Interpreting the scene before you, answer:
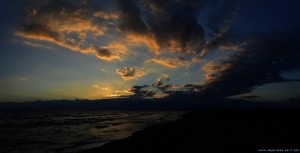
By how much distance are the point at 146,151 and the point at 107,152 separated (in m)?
2.81

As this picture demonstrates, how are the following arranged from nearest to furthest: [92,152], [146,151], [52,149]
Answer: [146,151], [92,152], [52,149]

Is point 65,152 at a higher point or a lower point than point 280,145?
lower

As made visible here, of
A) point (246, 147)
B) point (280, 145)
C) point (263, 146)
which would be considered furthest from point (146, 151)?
point (280, 145)

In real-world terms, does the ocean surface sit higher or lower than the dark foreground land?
lower

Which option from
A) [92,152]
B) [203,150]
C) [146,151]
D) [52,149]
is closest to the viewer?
[203,150]

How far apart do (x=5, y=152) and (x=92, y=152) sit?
6.92 m

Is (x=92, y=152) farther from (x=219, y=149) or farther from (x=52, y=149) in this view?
(x=219, y=149)

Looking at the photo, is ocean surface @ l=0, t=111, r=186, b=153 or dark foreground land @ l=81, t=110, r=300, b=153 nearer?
dark foreground land @ l=81, t=110, r=300, b=153

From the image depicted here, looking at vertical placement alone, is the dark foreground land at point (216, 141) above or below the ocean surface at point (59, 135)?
above

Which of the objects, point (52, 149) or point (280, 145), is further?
point (52, 149)

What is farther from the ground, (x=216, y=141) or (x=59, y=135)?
(x=216, y=141)

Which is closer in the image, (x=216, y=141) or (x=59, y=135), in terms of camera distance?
(x=216, y=141)

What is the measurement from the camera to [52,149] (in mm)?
17594

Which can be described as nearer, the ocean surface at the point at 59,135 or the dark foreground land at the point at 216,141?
the dark foreground land at the point at 216,141
